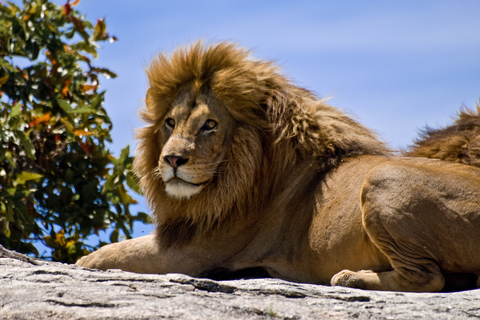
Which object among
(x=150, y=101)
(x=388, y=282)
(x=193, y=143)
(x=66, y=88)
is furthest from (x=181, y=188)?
(x=66, y=88)

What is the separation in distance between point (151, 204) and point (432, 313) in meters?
2.64

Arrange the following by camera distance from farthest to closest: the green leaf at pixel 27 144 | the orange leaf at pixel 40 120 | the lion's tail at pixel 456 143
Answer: the orange leaf at pixel 40 120
the green leaf at pixel 27 144
the lion's tail at pixel 456 143

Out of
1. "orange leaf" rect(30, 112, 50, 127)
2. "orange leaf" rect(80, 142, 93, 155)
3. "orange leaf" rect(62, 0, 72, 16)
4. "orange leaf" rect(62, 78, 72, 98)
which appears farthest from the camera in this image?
"orange leaf" rect(62, 0, 72, 16)

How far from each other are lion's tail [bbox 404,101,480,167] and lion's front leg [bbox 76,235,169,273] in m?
1.97

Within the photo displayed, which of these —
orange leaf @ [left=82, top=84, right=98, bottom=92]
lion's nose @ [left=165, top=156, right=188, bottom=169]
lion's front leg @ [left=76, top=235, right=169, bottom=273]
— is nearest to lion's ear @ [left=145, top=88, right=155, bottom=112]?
lion's nose @ [left=165, top=156, right=188, bottom=169]

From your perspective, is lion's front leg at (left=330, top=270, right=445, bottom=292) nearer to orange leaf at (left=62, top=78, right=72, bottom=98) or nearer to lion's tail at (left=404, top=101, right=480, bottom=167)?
lion's tail at (left=404, top=101, right=480, bottom=167)

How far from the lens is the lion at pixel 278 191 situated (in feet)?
13.4

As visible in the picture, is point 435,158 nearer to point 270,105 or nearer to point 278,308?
point 270,105

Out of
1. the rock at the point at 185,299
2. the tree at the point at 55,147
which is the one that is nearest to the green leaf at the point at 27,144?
the tree at the point at 55,147

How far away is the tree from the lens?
20.9 feet

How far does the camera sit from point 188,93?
5.14 meters

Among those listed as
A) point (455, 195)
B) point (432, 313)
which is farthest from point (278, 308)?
point (455, 195)

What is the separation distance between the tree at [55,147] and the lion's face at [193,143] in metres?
1.56

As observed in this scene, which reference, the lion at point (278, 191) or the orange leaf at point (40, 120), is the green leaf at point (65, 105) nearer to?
the orange leaf at point (40, 120)
